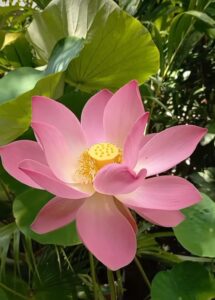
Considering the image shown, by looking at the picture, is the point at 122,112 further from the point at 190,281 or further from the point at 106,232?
the point at 190,281

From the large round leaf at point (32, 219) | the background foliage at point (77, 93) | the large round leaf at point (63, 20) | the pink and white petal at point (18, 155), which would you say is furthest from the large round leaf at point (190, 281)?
the large round leaf at point (63, 20)

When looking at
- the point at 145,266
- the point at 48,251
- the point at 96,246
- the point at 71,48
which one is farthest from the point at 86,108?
the point at 145,266

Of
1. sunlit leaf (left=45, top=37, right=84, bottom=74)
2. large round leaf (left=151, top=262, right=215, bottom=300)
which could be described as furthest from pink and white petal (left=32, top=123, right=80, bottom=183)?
large round leaf (left=151, top=262, right=215, bottom=300)

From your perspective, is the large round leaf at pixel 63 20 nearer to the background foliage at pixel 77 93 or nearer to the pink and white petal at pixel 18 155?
the background foliage at pixel 77 93

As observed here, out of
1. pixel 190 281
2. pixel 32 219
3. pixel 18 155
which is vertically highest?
pixel 18 155

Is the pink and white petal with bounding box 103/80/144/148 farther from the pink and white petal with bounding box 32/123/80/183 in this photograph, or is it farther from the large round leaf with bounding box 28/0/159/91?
the large round leaf with bounding box 28/0/159/91

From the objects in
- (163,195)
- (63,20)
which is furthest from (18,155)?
(63,20)

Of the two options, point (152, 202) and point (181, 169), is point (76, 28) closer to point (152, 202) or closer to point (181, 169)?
point (152, 202)

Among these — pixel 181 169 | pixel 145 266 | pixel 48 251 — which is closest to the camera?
pixel 48 251
